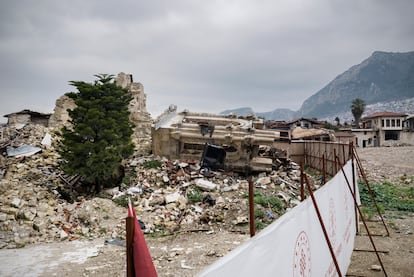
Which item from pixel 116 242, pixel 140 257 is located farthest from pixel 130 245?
pixel 116 242

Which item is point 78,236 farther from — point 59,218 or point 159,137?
point 159,137

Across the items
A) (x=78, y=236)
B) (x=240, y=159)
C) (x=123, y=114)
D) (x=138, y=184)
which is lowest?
(x=78, y=236)

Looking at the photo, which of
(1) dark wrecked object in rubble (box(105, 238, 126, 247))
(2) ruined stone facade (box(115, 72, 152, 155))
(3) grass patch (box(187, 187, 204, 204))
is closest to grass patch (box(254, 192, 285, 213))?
(3) grass patch (box(187, 187, 204, 204))

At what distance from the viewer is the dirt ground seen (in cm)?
490

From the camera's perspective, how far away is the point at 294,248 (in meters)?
2.00

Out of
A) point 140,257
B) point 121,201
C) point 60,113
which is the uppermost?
point 60,113

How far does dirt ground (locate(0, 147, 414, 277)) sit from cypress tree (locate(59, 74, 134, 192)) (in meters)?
3.56

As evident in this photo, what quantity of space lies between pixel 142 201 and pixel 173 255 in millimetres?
3560

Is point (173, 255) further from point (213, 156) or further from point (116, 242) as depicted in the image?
point (213, 156)

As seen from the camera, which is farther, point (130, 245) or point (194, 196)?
point (194, 196)

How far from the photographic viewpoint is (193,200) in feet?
29.0

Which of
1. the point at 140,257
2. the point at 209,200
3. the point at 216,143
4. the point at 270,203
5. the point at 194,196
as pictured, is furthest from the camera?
the point at 216,143

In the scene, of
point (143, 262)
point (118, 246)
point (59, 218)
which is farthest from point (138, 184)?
point (143, 262)

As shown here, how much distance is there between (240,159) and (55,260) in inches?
317
